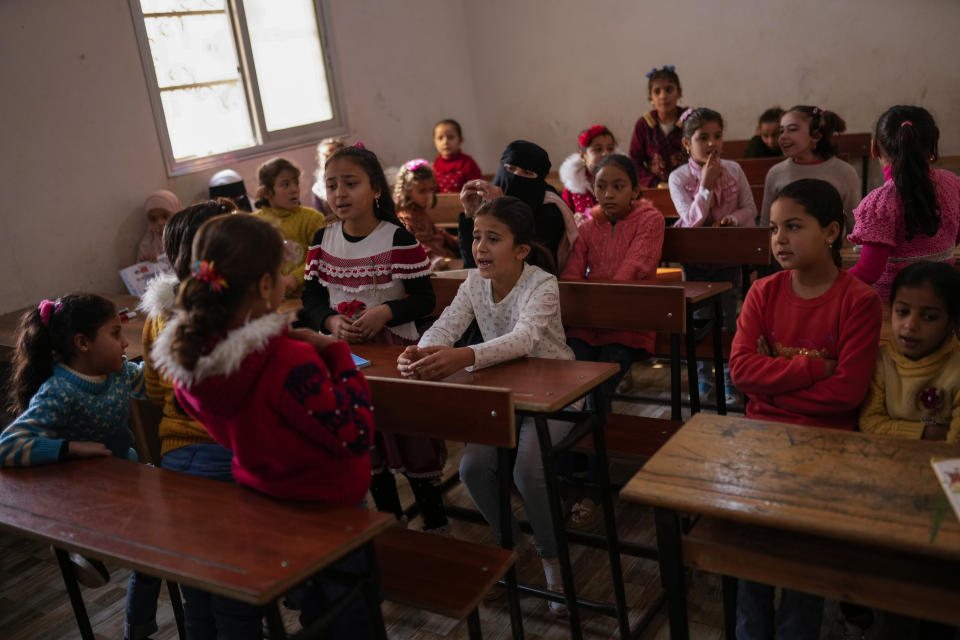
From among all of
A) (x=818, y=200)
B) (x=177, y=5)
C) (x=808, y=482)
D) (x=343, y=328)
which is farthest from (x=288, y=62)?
(x=808, y=482)

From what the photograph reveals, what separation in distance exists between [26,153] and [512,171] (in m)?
2.92

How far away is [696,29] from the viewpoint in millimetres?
6914

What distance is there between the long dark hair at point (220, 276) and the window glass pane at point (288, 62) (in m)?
4.76

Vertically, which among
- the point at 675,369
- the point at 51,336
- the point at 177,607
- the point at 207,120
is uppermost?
the point at 207,120

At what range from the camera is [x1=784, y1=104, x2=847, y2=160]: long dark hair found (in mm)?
3707

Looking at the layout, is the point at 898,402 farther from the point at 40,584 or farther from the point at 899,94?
the point at 899,94

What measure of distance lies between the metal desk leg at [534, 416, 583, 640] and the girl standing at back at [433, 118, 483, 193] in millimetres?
4484

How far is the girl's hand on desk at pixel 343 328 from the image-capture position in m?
2.67

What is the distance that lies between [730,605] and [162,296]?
4.98 ft

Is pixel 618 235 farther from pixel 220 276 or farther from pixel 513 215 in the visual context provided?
pixel 220 276

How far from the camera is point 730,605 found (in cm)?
192

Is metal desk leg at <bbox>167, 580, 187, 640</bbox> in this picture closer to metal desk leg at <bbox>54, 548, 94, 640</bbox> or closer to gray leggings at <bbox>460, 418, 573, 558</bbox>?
metal desk leg at <bbox>54, 548, 94, 640</bbox>

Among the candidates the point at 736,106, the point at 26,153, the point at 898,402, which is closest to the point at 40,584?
the point at 26,153

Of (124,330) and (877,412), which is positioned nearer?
(877,412)
